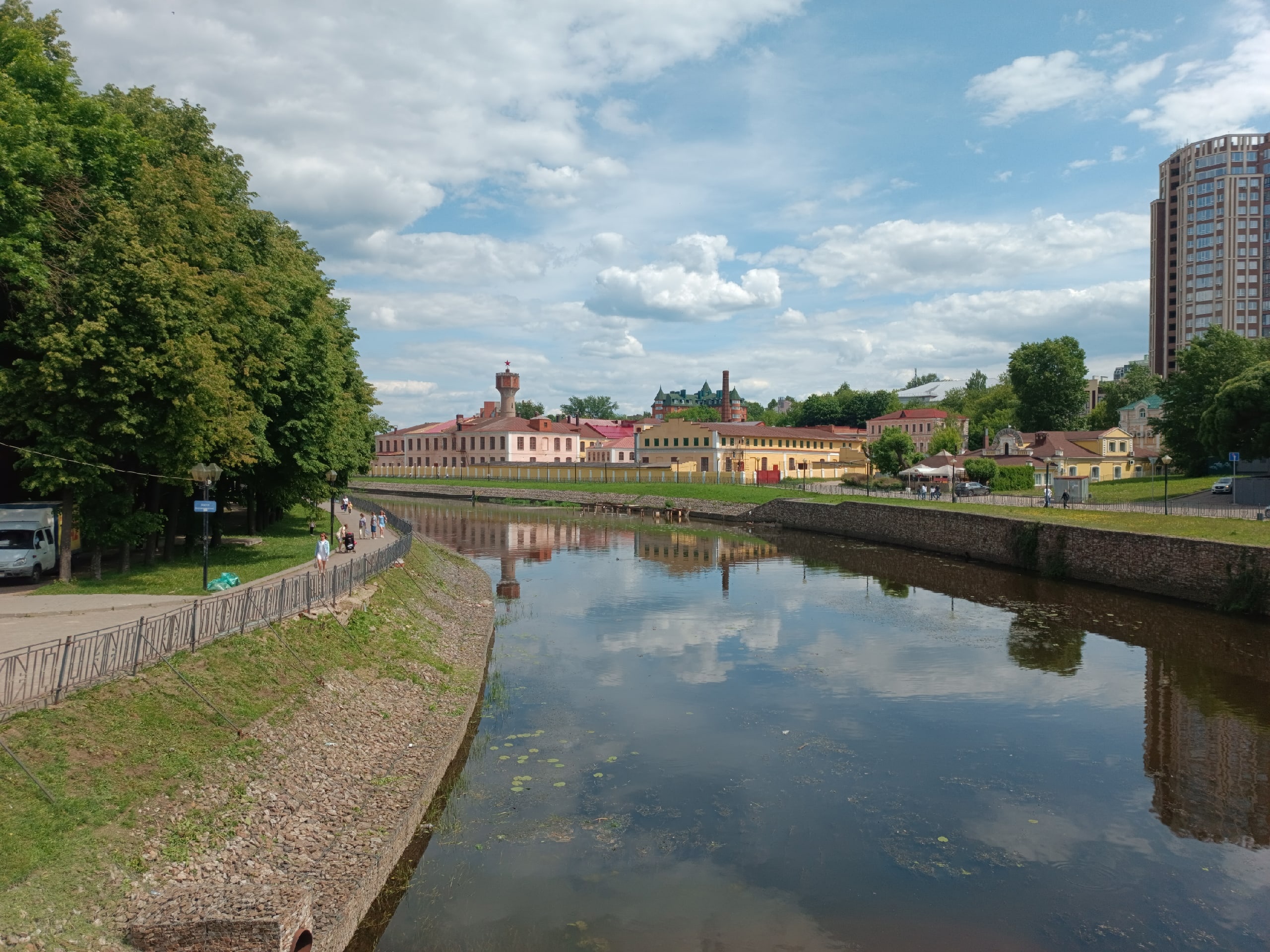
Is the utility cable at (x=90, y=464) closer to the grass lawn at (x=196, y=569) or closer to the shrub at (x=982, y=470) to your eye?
the grass lawn at (x=196, y=569)

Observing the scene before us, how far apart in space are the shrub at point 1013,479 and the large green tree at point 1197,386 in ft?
35.2

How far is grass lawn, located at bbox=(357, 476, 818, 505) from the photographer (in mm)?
70688

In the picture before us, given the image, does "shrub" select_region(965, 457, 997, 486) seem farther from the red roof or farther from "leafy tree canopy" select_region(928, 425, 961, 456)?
the red roof

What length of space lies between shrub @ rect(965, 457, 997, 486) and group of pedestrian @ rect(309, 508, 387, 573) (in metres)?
46.2

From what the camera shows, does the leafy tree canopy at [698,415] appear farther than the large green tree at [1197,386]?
Yes

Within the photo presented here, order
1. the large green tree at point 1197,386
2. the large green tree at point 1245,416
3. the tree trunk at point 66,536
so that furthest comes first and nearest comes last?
the large green tree at point 1197,386, the large green tree at point 1245,416, the tree trunk at point 66,536

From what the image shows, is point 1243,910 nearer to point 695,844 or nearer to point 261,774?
point 695,844

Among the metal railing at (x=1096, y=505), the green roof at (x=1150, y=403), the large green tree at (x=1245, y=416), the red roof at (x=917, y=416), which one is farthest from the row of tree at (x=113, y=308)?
the green roof at (x=1150, y=403)

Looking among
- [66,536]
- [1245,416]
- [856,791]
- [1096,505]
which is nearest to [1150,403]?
[1245,416]

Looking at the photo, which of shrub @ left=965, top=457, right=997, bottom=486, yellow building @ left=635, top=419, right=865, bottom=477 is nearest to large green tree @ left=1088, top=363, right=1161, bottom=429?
yellow building @ left=635, top=419, right=865, bottom=477

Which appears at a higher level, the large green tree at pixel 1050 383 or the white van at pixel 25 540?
the large green tree at pixel 1050 383

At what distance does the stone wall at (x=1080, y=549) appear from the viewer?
28.4 metres

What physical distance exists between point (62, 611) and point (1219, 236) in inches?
5771

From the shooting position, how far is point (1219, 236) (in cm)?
12206
